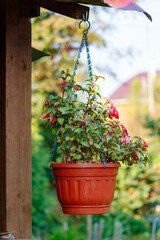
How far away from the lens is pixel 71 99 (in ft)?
5.76

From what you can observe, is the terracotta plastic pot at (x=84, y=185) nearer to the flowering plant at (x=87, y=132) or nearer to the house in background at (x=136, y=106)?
the flowering plant at (x=87, y=132)

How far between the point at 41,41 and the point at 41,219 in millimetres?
2512

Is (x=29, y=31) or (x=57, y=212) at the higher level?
(x=29, y=31)

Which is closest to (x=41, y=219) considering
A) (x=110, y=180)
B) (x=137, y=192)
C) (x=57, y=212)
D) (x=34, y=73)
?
(x=57, y=212)

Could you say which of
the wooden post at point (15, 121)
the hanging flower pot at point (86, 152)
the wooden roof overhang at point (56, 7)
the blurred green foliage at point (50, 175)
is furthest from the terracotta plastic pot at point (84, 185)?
the blurred green foliage at point (50, 175)

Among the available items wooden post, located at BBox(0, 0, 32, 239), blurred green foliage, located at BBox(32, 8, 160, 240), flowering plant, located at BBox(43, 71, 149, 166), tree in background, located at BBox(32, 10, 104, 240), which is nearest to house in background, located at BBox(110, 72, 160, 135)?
blurred green foliage, located at BBox(32, 8, 160, 240)

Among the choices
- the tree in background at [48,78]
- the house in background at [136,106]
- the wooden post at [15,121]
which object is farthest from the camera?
the house in background at [136,106]

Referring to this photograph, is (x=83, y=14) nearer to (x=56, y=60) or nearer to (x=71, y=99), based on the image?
(x=71, y=99)

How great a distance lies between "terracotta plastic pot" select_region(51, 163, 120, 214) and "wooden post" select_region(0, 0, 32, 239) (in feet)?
0.54

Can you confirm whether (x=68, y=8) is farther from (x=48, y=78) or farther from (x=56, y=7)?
(x=48, y=78)

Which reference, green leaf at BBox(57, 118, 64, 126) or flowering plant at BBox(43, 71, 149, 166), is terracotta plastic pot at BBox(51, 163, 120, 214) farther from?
green leaf at BBox(57, 118, 64, 126)

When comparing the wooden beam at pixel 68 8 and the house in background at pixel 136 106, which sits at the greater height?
the house in background at pixel 136 106

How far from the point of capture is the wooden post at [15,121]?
5.08 ft

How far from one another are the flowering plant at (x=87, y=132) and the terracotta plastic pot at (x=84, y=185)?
6cm
